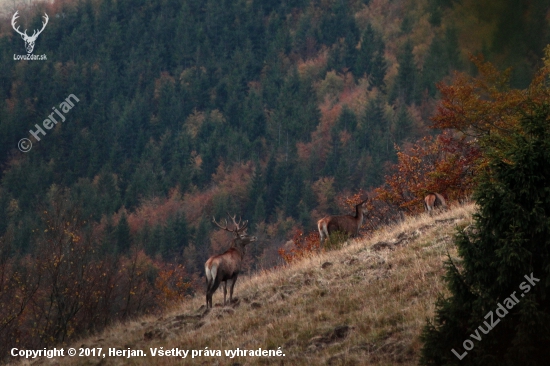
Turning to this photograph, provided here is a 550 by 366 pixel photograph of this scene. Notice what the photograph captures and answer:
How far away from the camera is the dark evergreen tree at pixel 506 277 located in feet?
30.8

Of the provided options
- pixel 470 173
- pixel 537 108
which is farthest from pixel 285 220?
pixel 537 108

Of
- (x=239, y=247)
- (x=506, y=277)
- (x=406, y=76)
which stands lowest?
(x=506, y=277)

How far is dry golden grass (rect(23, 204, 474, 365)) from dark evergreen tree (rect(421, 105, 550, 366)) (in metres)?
2.02

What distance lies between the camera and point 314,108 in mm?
180750

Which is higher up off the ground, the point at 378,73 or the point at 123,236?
the point at 378,73

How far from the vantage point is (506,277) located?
31.4ft

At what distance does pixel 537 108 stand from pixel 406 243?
30.5 ft

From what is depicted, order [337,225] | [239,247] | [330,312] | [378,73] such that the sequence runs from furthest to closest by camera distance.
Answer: [378,73] < [337,225] < [239,247] < [330,312]

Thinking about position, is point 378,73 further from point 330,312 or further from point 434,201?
point 330,312

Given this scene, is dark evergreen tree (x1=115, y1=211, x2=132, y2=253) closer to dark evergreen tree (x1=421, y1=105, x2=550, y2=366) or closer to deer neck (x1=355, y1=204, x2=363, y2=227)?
deer neck (x1=355, y1=204, x2=363, y2=227)

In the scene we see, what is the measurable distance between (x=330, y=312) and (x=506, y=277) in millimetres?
6095

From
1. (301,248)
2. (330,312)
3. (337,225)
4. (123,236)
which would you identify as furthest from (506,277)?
(123,236)

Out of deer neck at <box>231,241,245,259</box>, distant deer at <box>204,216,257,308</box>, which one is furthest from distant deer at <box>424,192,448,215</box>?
distant deer at <box>204,216,257,308</box>

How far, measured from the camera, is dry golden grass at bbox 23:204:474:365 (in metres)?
13.2
